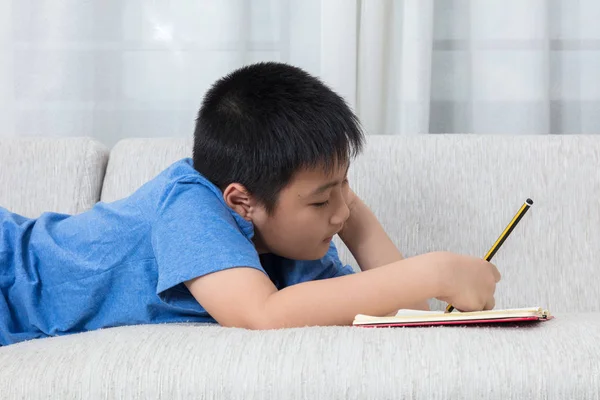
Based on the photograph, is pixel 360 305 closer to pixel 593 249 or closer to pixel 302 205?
pixel 302 205

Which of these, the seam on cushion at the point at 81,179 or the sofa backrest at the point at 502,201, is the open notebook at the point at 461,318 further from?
the seam on cushion at the point at 81,179

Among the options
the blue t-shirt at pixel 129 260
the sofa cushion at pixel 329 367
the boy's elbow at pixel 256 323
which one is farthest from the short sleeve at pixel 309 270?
the sofa cushion at pixel 329 367

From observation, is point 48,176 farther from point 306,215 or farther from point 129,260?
point 306,215

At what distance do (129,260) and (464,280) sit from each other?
473 millimetres

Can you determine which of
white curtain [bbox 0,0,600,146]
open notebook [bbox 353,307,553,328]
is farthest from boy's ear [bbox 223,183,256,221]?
white curtain [bbox 0,0,600,146]

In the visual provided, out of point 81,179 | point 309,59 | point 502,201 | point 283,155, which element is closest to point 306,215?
point 283,155

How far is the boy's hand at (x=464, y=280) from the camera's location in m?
0.97

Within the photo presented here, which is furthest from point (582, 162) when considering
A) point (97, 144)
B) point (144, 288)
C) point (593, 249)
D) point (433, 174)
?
point (97, 144)

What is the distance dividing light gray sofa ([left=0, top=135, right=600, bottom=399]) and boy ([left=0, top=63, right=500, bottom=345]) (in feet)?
0.30

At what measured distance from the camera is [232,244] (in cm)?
104

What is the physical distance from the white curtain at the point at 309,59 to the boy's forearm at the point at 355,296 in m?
0.87

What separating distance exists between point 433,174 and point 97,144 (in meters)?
0.63

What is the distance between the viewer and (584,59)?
73.1 inches

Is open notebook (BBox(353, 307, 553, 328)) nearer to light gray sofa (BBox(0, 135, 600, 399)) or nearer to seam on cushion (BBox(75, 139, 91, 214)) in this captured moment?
light gray sofa (BBox(0, 135, 600, 399))
